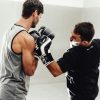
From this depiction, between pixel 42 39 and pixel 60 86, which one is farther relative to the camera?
pixel 60 86

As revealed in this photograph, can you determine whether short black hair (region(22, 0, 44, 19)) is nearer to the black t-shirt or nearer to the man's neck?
the man's neck

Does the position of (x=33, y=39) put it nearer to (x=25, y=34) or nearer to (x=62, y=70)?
(x=25, y=34)

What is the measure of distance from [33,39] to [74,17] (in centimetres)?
259

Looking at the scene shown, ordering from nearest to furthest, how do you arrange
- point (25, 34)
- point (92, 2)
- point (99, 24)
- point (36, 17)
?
point (25, 34) → point (36, 17) → point (99, 24) → point (92, 2)

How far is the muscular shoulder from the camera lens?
1.85 meters

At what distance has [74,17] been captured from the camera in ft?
14.3

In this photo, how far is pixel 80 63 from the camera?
1.93m

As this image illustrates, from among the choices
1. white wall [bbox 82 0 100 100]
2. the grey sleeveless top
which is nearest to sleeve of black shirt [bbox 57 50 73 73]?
the grey sleeveless top

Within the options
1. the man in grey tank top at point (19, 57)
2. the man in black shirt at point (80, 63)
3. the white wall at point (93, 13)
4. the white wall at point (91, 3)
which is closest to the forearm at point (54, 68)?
the man in black shirt at point (80, 63)

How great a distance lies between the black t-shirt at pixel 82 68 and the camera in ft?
6.25

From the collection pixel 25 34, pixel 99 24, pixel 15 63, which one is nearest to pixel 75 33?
pixel 25 34

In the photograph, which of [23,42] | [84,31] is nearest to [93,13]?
[84,31]

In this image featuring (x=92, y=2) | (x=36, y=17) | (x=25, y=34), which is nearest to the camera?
(x=25, y=34)

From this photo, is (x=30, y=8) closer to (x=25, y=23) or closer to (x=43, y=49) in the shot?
(x=25, y=23)
